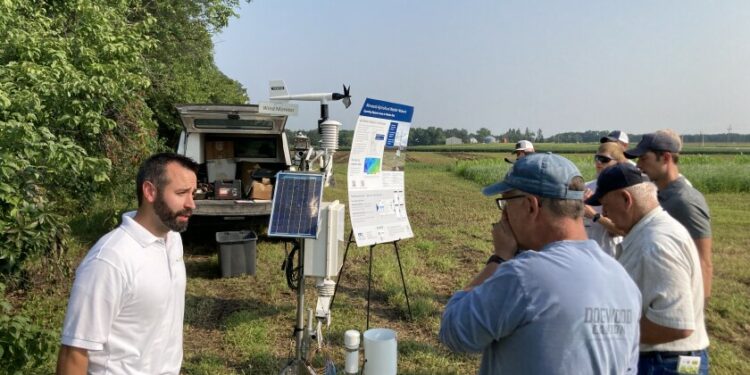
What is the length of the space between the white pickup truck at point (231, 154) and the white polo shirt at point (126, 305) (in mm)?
5377

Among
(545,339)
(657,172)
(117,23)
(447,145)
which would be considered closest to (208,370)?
(545,339)

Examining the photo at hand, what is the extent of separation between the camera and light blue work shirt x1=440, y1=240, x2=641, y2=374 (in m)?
1.44

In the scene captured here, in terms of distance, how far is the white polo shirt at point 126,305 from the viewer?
1905mm

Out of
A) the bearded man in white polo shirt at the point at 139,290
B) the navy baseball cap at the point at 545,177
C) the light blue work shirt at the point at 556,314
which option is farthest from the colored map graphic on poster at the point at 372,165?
the light blue work shirt at the point at 556,314

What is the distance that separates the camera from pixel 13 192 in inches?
140

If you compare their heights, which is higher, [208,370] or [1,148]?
[1,148]

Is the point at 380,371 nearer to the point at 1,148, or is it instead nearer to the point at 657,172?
the point at 657,172

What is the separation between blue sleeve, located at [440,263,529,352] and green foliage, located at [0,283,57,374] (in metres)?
2.75

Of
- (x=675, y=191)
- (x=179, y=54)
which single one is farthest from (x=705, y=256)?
(x=179, y=54)

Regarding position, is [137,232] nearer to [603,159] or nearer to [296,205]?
[296,205]

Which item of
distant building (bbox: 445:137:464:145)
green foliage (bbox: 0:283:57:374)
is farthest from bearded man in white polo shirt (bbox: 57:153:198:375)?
distant building (bbox: 445:137:464:145)

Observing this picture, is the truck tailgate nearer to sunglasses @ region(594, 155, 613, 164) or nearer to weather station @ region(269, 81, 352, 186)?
weather station @ region(269, 81, 352, 186)

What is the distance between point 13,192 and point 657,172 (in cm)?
480

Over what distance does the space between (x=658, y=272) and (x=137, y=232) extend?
2.47 meters
